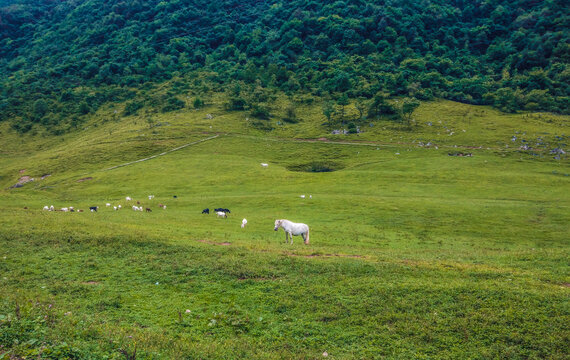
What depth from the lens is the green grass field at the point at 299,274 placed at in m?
11.1

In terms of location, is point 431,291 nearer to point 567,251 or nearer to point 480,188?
point 567,251

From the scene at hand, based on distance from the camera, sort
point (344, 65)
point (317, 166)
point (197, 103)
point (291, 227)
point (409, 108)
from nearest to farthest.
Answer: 1. point (291, 227)
2. point (317, 166)
3. point (409, 108)
4. point (197, 103)
5. point (344, 65)

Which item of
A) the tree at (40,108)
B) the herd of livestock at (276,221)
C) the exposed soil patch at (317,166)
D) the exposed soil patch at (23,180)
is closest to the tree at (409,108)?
the exposed soil patch at (317,166)

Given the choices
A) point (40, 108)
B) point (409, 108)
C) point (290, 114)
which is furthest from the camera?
point (40, 108)

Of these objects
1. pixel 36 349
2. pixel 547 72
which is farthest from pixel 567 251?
pixel 547 72

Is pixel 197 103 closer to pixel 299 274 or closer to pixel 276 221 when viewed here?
pixel 276 221

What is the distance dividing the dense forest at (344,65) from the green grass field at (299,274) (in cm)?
6906

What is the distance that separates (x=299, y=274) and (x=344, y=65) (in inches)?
5778

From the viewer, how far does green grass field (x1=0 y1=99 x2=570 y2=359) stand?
1115 cm

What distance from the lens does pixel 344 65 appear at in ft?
491

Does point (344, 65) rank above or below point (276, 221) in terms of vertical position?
above

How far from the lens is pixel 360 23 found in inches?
7303

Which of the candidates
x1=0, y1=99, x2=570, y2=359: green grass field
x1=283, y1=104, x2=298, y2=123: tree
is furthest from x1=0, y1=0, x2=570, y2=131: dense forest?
x1=0, y1=99, x2=570, y2=359: green grass field

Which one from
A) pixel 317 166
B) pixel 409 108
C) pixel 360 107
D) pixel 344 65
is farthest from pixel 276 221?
pixel 344 65
